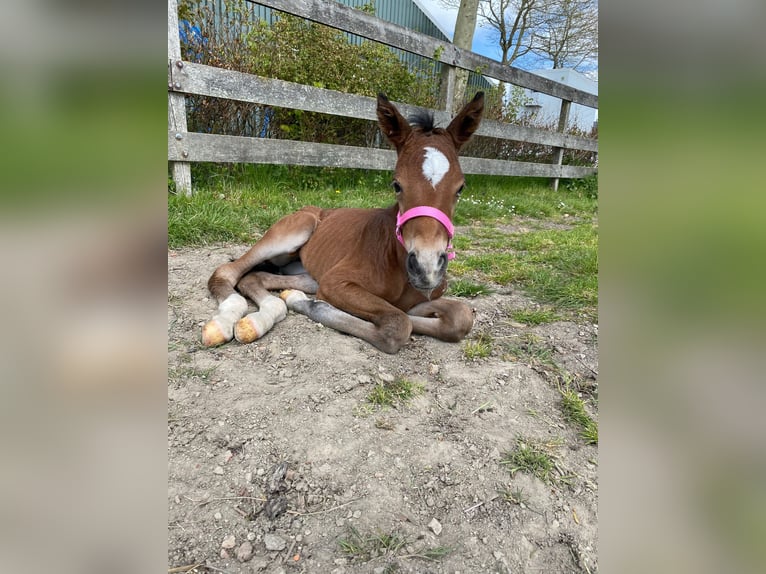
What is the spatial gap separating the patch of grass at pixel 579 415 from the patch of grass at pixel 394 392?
71 centimetres

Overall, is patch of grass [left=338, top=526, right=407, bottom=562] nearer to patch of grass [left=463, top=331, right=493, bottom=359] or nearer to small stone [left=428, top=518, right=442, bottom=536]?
small stone [left=428, top=518, right=442, bottom=536]

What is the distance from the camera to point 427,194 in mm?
2447

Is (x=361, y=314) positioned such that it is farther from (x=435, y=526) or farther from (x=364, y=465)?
(x=435, y=526)

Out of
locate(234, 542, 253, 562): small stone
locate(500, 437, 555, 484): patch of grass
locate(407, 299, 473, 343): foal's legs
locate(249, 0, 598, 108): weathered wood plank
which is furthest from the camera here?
locate(249, 0, 598, 108): weathered wood plank

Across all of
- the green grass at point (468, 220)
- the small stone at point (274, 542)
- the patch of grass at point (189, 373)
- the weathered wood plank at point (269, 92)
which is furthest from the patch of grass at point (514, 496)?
the weathered wood plank at point (269, 92)

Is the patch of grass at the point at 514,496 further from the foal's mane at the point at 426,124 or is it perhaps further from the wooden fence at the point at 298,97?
the wooden fence at the point at 298,97

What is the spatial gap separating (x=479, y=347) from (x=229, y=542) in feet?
5.88

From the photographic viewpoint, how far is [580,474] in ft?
5.52

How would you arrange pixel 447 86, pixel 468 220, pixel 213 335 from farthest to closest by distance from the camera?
pixel 447 86 → pixel 468 220 → pixel 213 335

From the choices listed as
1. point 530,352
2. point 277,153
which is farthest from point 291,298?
point 277,153

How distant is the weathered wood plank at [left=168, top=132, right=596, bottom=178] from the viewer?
4.93 metres

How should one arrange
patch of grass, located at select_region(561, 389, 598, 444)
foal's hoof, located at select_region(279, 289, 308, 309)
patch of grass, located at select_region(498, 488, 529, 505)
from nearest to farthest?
1. patch of grass, located at select_region(498, 488, 529, 505)
2. patch of grass, located at select_region(561, 389, 598, 444)
3. foal's hoof, located at select_region(279, 289, 308, 309)

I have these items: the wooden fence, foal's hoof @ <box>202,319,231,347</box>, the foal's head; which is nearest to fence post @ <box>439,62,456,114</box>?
the wooden fence
